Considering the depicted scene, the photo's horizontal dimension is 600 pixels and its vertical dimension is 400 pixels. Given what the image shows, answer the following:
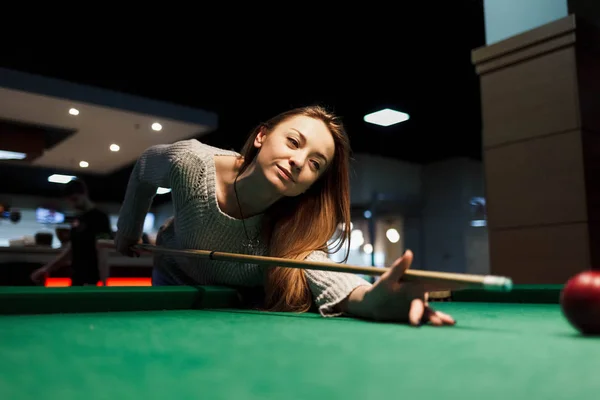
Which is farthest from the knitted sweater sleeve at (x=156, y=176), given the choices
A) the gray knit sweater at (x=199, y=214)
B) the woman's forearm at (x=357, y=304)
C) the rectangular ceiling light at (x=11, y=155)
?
the rectangular ceiling light at (x=11, y=155)

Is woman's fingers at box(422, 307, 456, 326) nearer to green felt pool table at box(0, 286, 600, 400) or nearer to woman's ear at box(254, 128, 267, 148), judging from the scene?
green felt pool table at box(0, 286, 600, 400)

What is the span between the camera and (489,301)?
2160mm

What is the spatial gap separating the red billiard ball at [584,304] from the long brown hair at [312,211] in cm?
108

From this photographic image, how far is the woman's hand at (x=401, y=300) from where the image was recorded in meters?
1.32

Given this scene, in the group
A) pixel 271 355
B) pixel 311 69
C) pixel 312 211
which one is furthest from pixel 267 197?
pixel 311 69

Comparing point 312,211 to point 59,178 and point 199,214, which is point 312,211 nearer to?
point 199,214

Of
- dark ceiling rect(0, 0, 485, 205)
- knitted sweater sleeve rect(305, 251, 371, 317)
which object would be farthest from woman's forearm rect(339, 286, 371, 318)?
dark ceiling rect(0, 0, 485, 205)

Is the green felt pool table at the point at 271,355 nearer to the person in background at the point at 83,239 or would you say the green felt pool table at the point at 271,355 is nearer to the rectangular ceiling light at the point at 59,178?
the person in background at the point at 83,239

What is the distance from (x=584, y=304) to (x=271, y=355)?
0.67 meters

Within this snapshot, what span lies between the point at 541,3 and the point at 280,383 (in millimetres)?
3965

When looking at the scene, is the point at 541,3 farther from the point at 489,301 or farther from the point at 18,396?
the point at 18,396

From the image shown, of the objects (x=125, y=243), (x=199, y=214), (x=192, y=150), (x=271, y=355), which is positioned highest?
(x=192, y=150)

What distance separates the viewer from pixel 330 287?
1733mm

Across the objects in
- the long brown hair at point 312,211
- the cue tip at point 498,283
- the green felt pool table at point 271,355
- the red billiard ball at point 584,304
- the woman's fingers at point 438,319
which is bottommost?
the green felt pool table at point 271,355
